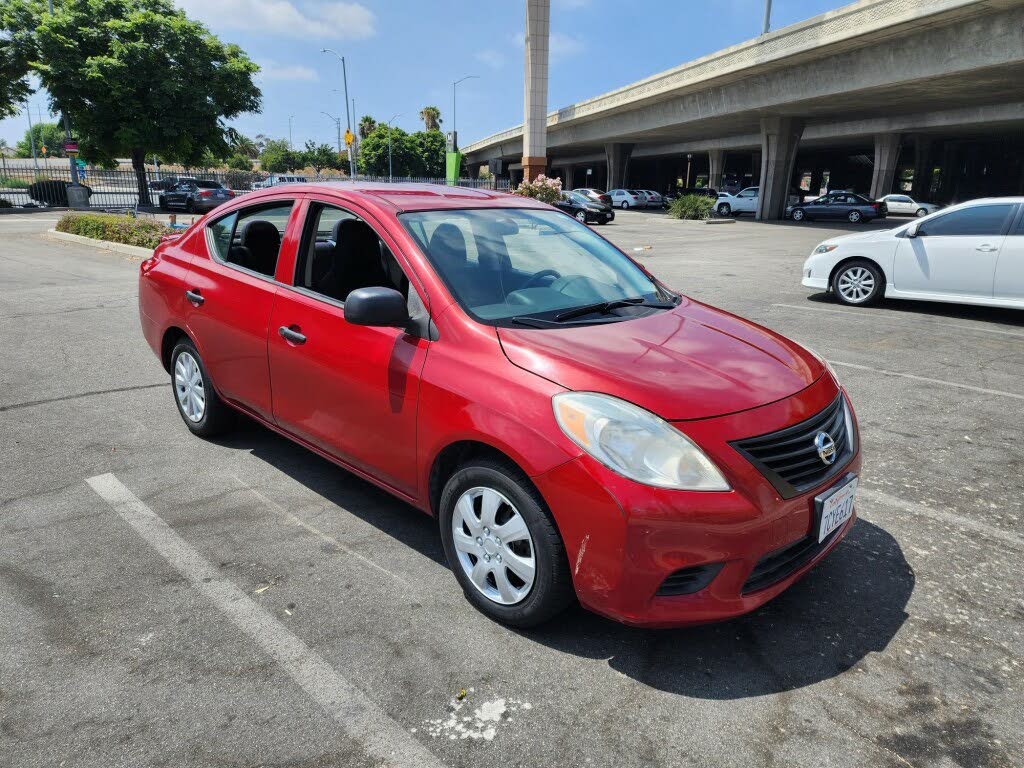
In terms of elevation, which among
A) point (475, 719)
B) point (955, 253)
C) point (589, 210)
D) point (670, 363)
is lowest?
point (475, 719)

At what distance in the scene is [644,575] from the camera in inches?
95.2

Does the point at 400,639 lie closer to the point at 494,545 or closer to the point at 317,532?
the point at 494,545

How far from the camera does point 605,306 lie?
3.45m

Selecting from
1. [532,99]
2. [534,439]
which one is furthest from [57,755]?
[532,99]

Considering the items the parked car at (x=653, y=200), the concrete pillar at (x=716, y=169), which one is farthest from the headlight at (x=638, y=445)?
the concrete pillar at (x=716, y=169)

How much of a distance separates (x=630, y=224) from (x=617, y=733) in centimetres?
3083

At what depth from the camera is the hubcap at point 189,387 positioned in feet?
15.2

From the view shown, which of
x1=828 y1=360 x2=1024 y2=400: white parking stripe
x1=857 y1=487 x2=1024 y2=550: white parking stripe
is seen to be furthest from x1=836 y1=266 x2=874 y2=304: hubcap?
x1=857 y1=487 x2=1024 y2=550: white parking stripe

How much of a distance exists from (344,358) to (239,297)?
1105 mm

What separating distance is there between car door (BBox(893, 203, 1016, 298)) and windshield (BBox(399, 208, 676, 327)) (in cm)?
702

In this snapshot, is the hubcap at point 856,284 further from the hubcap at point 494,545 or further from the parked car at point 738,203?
the parked car at point 738,203

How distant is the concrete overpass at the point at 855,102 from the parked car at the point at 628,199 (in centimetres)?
358

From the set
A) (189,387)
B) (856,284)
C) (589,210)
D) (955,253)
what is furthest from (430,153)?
(189,387)

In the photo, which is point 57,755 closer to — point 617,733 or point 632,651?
point 617,733
